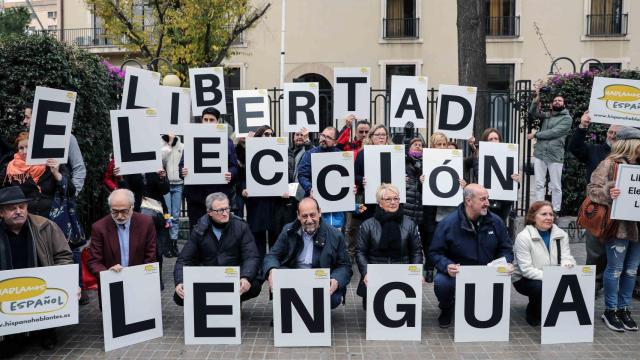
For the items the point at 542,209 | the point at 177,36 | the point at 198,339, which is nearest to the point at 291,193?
the point at 198,339

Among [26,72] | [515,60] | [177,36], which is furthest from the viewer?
[515,60]

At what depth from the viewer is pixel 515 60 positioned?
25.1m

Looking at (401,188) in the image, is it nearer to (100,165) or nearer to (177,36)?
(100,165)

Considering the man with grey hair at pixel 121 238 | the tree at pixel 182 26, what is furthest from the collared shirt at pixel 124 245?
the tree at pixel 182 26

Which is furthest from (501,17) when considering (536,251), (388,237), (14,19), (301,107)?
(14,19)

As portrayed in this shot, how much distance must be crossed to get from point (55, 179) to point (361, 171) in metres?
3.49

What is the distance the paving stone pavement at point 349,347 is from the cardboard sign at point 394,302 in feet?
0.33

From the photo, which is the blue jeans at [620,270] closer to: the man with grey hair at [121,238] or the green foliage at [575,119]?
the man with grey hair at [121,238]

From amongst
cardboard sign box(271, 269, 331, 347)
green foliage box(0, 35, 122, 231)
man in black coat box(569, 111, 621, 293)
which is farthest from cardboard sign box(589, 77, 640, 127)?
green foliage box(0, 35, 122, 231)

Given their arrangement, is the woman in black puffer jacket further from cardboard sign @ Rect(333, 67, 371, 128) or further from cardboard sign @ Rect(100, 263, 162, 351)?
cardboard sign @ Rect(333, 67, 371, 128)

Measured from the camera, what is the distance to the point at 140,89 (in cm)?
764

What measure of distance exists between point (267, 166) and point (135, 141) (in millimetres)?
1522

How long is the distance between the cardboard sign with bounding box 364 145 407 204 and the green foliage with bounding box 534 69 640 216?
4855 millimetres

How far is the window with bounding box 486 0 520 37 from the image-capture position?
2525 cm
